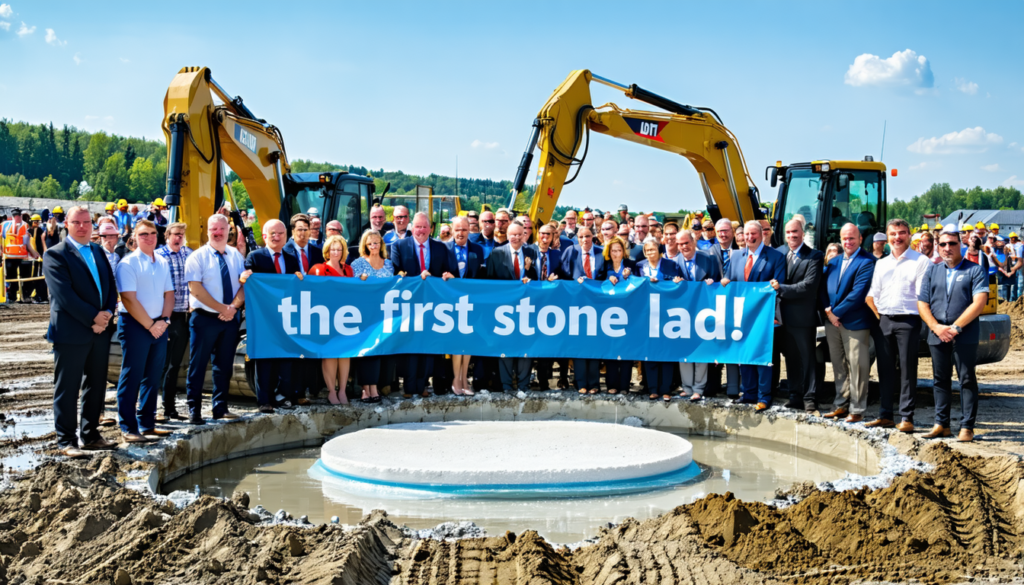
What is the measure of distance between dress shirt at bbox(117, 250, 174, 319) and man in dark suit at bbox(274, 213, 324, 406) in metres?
2.01

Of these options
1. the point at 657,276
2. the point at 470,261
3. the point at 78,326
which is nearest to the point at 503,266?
the point at 470,261

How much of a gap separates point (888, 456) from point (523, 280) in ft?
14.8

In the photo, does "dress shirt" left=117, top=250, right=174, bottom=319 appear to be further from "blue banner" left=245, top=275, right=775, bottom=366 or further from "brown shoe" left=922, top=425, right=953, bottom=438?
"brown shoe" left=922, top=425, right=953, bottom=438

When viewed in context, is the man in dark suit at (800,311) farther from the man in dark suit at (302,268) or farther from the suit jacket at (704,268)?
the man in dark suit at (302,268)

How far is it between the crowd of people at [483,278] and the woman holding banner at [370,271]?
3cm

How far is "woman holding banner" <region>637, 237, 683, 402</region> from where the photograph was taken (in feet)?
33.2

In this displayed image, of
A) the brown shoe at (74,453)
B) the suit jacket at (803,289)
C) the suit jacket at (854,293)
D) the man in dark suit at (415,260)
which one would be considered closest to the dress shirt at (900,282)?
the suit jacket at (854,293)

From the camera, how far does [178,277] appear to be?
852 cm

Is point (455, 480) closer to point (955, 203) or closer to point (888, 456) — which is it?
point (888, 456)

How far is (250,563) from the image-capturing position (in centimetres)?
481

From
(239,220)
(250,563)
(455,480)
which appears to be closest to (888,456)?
(455,480)

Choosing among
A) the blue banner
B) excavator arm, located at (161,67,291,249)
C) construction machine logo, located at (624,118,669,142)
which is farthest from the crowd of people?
construction machine logo, located at (624,118,669,142)

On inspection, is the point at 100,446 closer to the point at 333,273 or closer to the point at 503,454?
the point at 333,273

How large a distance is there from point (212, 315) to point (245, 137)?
5.46 meters
